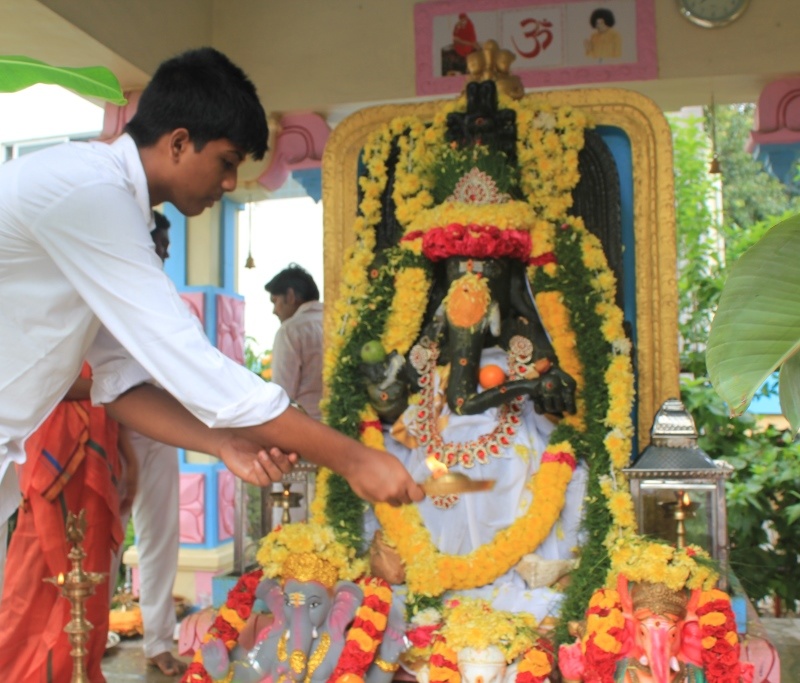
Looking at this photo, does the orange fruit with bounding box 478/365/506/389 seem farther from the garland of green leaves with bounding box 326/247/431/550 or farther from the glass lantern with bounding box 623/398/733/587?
the glass lantern with bounding box 623/398/733/587

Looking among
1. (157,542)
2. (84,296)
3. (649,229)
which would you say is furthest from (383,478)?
(157,542)

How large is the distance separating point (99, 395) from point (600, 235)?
3.22 m

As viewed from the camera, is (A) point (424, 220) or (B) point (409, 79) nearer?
(A) point (424, 220)

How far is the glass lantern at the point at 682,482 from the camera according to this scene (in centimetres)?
396

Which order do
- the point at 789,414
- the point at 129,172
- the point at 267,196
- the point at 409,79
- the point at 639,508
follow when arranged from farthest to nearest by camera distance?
the point at 267,196, the point at 409,79, the point at 639,508, the point at 129,172, the point at 789,414

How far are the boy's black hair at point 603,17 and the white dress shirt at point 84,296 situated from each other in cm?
445

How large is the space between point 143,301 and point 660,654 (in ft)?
7.57

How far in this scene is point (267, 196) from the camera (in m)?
7.41

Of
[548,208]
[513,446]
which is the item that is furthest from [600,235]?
[513,446]

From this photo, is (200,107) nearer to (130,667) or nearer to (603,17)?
(130,667)

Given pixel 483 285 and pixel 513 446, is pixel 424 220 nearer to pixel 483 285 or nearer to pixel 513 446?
pixel 483 285

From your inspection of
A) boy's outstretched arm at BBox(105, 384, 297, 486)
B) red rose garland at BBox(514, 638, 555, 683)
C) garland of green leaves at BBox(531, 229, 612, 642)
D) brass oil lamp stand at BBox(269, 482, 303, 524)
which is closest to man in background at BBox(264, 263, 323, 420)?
brass oil lamp stand at BBox(269, 482, 303, 524)

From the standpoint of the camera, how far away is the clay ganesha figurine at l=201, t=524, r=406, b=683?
357cm

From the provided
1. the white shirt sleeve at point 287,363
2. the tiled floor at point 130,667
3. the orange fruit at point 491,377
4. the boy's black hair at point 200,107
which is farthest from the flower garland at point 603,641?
the white shirt sleeve at point 287,363
